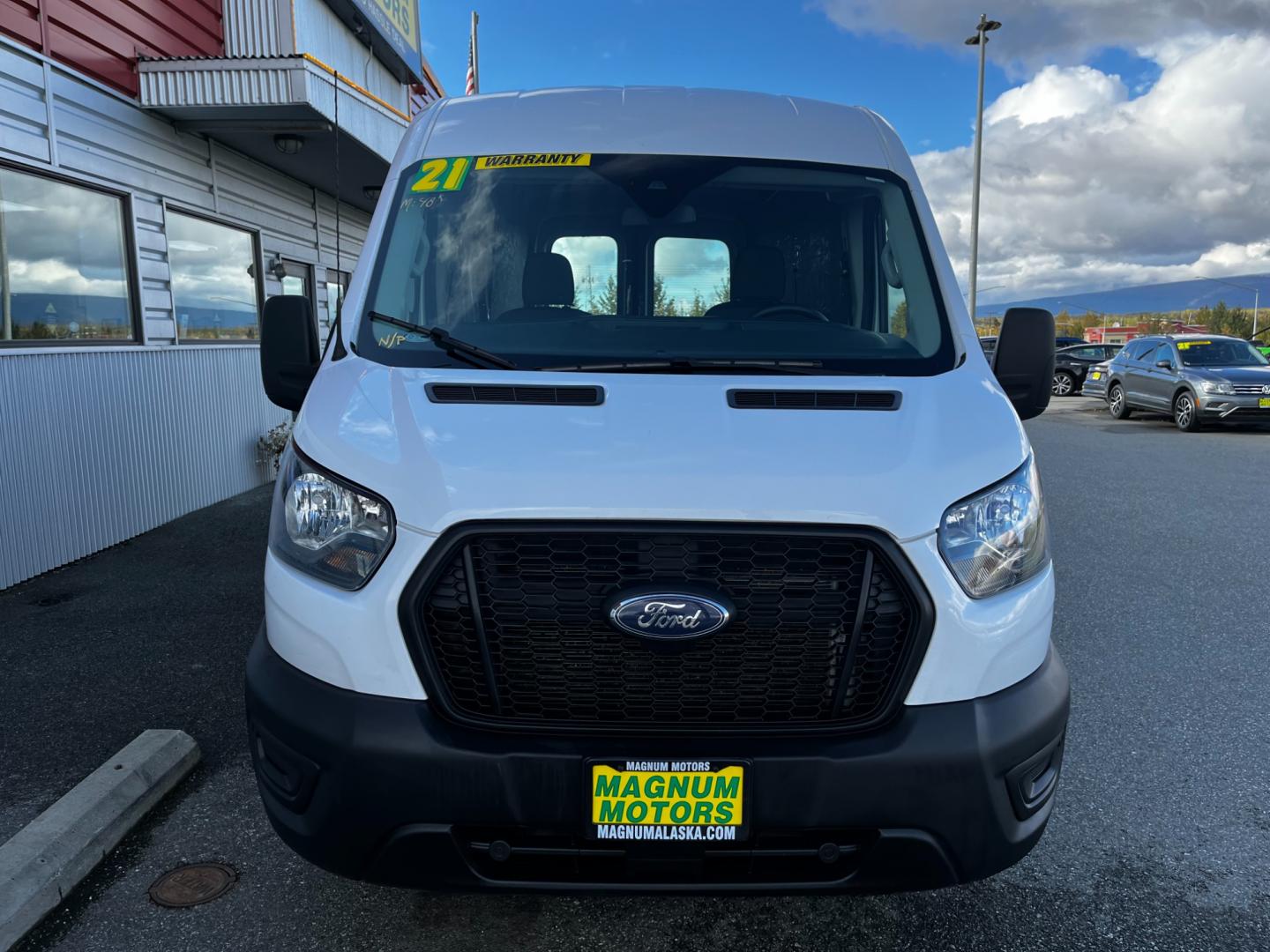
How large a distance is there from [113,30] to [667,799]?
25.4 ft

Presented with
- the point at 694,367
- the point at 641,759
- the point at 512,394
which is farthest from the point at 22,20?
the point at 641,759

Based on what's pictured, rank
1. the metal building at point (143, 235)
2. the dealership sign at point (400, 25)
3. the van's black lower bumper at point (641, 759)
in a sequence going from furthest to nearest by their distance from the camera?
the dealership sign at point (400, 25) < the metal building at point (143, 235) < the van's black lower bumper at point (641, 759)

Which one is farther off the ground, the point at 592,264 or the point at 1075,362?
→ the point at 592,264

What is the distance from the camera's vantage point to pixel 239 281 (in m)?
9.60

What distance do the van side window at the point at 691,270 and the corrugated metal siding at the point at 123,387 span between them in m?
4.83

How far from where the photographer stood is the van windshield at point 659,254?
2.76 m

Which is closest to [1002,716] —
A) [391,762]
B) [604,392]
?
[604,392]

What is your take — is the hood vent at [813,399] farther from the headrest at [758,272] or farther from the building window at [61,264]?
the building window at [61,264]

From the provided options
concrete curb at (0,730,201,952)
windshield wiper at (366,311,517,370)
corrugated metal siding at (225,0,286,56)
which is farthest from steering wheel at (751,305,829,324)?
corrugated metal siding at (225,0,286,56)

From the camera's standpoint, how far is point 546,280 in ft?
9.86

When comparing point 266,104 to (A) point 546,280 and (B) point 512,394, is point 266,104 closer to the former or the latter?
(A) point 546,280

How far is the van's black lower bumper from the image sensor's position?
1961 mm

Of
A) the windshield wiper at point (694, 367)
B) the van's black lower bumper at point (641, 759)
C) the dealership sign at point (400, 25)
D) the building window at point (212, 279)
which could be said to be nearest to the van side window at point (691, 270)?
the windshield wiper at point (694, 367)

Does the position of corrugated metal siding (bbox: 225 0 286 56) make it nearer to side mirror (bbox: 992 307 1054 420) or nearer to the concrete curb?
the concrete curb
